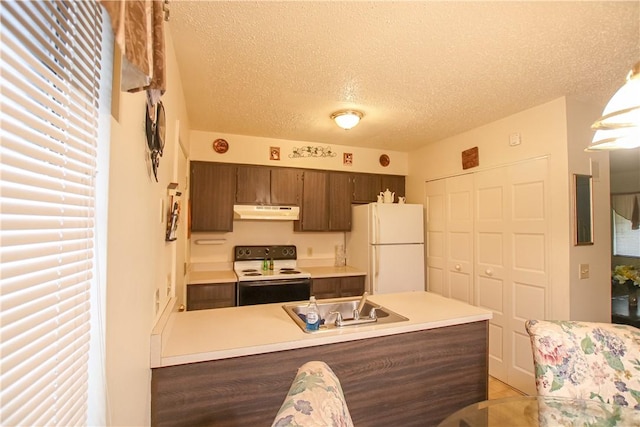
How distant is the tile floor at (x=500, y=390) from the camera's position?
2.49 m

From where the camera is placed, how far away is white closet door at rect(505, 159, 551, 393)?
244cm

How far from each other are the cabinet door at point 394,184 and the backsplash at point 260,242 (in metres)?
0.91

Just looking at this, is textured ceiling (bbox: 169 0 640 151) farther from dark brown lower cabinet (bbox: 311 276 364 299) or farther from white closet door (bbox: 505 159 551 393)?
dark brown lower cabinet (bbox: 311 276 364 299)

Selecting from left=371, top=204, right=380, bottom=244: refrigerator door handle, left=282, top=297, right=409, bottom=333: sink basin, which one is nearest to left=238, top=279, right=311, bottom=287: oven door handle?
left=371, top=204, right=380, bottom=244: refrigerator door handle

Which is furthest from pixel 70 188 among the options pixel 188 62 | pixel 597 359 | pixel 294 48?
pixel 597 359

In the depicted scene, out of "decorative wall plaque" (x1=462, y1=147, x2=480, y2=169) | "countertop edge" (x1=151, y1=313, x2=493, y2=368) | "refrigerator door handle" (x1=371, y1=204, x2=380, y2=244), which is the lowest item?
"countertop edge" (x1=151, y1=313, x2=493, y2=368)

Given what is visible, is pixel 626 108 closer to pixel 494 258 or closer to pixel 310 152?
pixel 494 258

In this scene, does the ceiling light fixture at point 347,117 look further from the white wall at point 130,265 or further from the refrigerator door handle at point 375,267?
the white wall at point 130,265

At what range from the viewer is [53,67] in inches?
21.5

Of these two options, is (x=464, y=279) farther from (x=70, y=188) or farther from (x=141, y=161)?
(x=70, y=188)

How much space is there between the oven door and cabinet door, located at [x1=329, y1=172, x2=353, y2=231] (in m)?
0.92

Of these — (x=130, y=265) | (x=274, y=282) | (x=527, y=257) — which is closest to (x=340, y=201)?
(x=274, y=282)

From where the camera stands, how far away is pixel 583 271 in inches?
91.8

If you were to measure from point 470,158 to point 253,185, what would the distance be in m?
2.48
